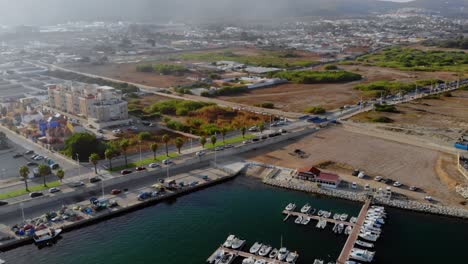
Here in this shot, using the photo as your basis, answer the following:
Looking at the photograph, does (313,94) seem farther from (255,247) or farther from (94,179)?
(255,247)

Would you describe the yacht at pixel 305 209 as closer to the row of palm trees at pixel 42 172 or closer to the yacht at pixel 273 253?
the yacht at pixel 273 253

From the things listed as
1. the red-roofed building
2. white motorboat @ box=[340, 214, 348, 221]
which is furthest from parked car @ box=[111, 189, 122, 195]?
white motorboat @ box=[340, 214, 348, 221]

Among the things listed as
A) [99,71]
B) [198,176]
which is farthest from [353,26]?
[198,176]

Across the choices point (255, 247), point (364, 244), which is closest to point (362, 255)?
point (364, 244)

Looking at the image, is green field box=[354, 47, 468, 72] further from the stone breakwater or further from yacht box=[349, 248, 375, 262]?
yacht box=[349, 248, 375, 262]

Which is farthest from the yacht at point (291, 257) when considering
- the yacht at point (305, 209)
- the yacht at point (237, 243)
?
the yacht at point (305, 209)
